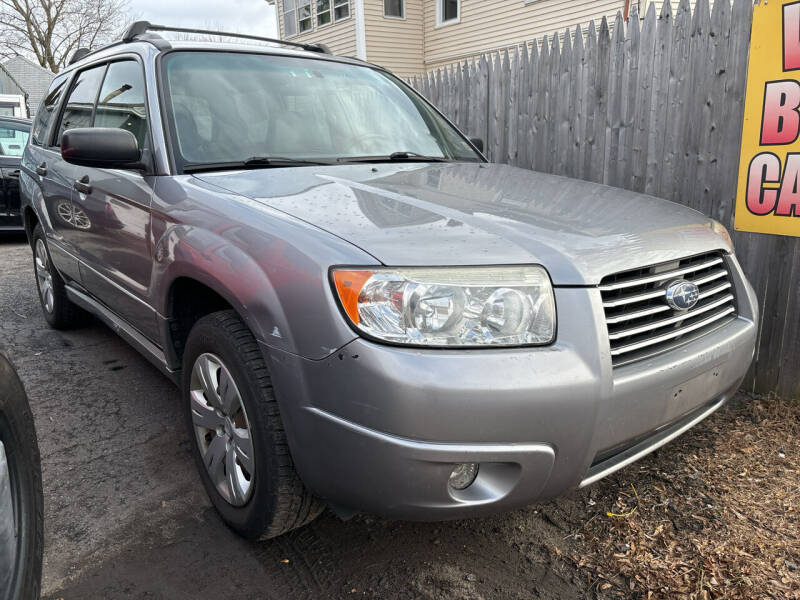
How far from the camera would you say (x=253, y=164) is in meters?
2.62

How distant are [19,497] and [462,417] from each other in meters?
1.18

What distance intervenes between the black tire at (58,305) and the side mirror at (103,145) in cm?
219

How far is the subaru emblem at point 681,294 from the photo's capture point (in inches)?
79.8

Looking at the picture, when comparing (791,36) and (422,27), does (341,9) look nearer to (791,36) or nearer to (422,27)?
(422,27)

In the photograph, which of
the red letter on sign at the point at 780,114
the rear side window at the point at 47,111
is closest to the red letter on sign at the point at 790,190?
the red letter on sign at the point at 780,114

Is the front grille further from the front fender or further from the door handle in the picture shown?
the door handle

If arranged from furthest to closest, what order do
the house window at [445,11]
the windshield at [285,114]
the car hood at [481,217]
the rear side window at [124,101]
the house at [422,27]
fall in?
the house window at [445,11]
the house at [422,27]
the rear side window at [124,101]
the windshield at [285,114]
the car hood at [481,217]

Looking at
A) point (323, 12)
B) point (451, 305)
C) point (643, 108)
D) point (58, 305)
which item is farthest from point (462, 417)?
point (323, 12)

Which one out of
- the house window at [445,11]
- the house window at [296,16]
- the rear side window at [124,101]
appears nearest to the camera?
the rear side window at [124,101]

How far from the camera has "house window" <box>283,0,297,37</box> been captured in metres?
19.2

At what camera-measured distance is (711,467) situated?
2.75 meters

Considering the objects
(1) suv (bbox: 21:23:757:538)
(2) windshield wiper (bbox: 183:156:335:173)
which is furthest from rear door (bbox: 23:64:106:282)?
(2) windshield wiper (bbox: 183:156:335:173)

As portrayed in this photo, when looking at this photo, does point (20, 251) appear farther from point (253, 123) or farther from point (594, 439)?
point (594, 439)

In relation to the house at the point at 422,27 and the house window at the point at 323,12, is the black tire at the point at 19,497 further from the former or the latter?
the house window at the point at 323,12
